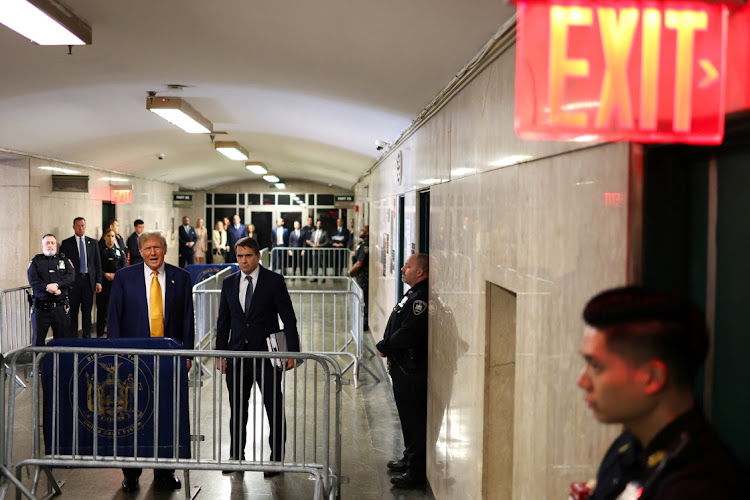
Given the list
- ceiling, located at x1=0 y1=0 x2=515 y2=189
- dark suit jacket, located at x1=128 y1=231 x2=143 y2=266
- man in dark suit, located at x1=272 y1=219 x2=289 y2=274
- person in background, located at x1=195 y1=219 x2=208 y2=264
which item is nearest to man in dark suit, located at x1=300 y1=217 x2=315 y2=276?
man in dark suit, located at x1=272 y1=219 x2=289 y2=274

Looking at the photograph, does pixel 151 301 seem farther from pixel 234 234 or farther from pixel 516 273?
pixel 234 234

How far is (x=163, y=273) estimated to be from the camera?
5.77m

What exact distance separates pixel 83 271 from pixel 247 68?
20.7ft

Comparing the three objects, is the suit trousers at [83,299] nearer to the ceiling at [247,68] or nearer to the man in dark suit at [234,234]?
the ceiling at [247,68]

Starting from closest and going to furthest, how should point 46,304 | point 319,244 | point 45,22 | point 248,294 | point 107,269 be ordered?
point 45,22, point 248,294, point 46,304, point 107,269, point 319,244

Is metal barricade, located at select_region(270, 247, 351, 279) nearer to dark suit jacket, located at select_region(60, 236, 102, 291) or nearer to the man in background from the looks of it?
the man in background

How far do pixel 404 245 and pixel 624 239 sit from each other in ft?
20.2

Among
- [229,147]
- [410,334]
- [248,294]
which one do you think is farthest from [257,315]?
[229,147]

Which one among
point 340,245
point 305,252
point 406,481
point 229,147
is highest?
point 229,147

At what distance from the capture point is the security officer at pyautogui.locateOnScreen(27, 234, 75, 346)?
9445 millimetres

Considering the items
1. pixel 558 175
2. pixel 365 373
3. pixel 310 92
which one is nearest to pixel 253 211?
pixel 365 373

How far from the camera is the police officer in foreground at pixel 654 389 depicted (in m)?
1.53

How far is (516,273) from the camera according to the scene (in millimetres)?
3305

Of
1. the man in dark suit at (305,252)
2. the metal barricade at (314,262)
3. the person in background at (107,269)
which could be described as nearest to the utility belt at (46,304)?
the person in background at (107,269)
